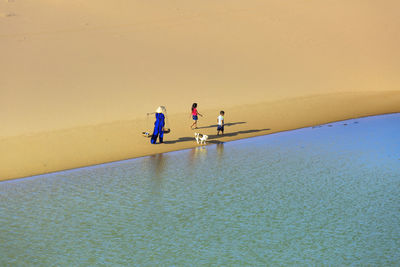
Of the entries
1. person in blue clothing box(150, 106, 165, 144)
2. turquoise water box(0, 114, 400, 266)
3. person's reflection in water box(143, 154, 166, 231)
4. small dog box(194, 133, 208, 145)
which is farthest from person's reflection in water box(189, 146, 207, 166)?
person in blue clothing box(150, 106, 165, 144)

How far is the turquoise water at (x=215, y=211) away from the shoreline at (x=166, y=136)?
1.11 metres

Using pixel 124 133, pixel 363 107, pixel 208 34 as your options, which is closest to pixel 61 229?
pixel 124 133

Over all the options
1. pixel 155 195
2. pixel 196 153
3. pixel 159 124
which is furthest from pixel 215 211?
pixel 159 124

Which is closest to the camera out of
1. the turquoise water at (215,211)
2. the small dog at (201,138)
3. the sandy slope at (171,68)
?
the turquoise water at (215,211)

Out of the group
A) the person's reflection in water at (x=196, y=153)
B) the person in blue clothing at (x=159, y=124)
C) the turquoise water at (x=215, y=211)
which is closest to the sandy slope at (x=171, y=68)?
the person in blue clothing at (x=159, y=124)

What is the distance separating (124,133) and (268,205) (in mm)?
10285

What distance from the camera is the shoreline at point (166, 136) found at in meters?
16.2

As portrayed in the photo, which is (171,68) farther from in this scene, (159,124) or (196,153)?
(196,153)

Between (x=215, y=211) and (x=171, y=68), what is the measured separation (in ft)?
68.9

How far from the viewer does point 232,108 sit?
83.9ft

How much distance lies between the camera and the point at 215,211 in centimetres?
1084

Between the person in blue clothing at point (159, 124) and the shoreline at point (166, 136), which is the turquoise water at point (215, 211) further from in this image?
the person in blue clothing at point (159, 124)

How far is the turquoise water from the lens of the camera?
874 centimetres

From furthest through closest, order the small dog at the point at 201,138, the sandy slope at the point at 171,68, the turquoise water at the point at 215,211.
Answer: the sandy slope at the point at 171,68 < the small dog at the point at 201,138 < the turquoise water at the point at 215,211
